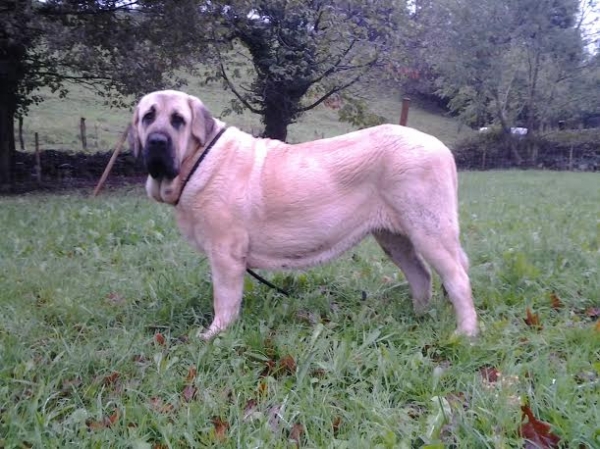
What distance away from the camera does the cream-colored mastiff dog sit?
3916mm

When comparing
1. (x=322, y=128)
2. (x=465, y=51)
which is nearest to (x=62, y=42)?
(x=322, y=128)

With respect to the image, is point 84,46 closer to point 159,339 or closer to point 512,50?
point 159,339

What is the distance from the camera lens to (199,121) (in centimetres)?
405

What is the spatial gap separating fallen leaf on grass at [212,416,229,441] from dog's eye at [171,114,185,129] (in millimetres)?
2018

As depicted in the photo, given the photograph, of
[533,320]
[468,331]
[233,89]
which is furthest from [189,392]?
[233,89]

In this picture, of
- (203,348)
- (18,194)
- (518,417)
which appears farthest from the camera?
(18,194)

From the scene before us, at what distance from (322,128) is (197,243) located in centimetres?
2945

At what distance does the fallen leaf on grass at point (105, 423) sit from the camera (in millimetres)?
2705

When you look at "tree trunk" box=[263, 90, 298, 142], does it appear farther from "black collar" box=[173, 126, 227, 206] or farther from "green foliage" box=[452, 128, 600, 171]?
"black collar" box=[173, 126, 227, 206]

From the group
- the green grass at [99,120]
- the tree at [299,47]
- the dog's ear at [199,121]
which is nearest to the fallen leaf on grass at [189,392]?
the dog's ear at [199,121]

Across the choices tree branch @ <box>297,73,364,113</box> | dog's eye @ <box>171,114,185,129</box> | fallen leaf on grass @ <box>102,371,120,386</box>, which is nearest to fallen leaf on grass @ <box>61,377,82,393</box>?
fallen leaf on grass @ <box>102,371,120,386</box>

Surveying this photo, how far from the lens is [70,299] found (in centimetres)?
439

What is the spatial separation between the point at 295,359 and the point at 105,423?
1088mm

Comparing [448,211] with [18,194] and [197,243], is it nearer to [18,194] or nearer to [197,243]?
[197,243]
